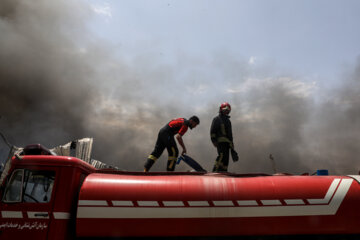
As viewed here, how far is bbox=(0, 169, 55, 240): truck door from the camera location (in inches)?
150

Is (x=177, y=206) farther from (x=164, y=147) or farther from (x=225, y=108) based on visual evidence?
(x=225, y=108)

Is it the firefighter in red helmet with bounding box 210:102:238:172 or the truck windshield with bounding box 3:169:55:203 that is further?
the firefighter in red helmet with bounding box 210:102:238:172

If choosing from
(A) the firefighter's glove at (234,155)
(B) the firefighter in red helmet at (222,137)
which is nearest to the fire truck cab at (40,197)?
(B) the firefighter in red helmet at (222,137)

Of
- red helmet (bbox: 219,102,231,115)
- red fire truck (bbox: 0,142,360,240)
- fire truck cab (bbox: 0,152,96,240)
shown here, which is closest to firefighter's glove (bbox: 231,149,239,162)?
red helmet (bbox: 219,102,231,115)

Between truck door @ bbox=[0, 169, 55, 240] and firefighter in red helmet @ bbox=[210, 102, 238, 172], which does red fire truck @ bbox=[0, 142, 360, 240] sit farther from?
firefighter in red helmet @ bbox=[210, 102, 238, 172]

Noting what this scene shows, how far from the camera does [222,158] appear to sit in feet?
23.0

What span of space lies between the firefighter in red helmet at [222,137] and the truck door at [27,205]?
4351mm

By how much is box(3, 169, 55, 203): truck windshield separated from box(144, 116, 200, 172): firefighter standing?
10.6 ft

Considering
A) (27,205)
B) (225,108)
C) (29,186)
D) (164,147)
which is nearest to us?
(27,205)

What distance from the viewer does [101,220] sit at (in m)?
3.61

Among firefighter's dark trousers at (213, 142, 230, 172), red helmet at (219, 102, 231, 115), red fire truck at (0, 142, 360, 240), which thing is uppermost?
red helmet at (219, 102, 231, 115)

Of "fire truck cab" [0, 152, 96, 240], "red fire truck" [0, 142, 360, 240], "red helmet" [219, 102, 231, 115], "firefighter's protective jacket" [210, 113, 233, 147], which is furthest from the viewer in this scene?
"red helmet" [219, 102, 231, 115]

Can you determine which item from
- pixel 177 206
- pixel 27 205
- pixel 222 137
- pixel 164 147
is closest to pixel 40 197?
pixel 27 205

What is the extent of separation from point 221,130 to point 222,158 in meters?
0.82
